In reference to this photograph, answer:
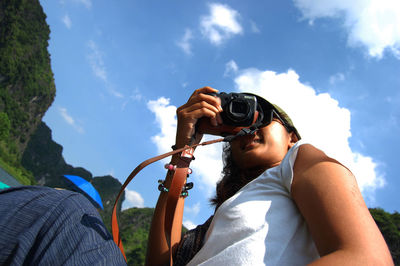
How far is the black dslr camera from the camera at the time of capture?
144 centimetres

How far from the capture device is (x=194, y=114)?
141 centimetres

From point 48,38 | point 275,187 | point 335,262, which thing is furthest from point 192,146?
point 48,38

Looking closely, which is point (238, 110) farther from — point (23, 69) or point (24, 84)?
point (24, 84)

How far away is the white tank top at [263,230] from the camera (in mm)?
854

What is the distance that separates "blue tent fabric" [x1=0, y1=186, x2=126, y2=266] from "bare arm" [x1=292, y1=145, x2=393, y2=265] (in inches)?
25.3

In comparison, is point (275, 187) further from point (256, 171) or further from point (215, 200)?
point (215, 200)

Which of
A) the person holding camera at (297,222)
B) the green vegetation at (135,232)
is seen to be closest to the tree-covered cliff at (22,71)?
the green vegetation at (135,232)

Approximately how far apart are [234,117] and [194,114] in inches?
8.4

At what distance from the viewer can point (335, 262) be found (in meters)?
0.70

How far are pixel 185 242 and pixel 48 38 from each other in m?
64.2

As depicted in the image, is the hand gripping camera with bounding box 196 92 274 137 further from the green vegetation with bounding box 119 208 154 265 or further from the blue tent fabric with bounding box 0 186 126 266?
the green vegetation with bounding box 119 208 154 265

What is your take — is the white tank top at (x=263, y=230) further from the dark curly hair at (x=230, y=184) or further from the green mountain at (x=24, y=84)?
the green mountain at (x=24, y=84)

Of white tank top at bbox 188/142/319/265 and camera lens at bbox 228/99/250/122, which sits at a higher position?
camera lens at bbox 228/99/250/122

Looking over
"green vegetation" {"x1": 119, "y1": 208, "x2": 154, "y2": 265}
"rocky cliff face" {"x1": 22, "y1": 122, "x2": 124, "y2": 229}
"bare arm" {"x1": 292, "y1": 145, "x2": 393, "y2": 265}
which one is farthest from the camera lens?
"rocky cliff face" {"x1": 22, "y1": 122, "x2": 124, "y2": 229}
